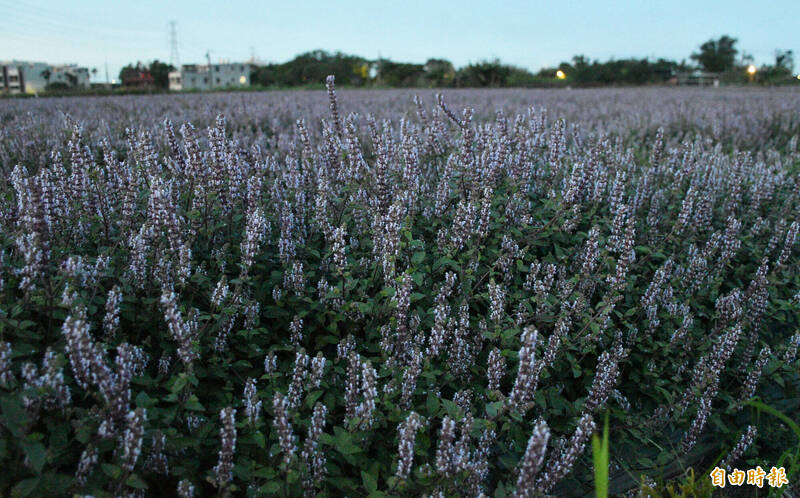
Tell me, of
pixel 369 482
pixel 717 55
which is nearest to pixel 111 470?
pixel 369 482

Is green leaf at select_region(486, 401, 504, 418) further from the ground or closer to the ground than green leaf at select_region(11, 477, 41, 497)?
further from the ground

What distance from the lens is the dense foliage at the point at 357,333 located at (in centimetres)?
210

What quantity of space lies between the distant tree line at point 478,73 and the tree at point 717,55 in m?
1.58

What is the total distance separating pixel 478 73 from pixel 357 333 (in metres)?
43.2

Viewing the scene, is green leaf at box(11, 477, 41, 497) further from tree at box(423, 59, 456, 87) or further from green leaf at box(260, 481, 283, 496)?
tree at box(423, 59, 456, 87)

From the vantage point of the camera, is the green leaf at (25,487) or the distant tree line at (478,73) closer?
the green leaf at (25,487)

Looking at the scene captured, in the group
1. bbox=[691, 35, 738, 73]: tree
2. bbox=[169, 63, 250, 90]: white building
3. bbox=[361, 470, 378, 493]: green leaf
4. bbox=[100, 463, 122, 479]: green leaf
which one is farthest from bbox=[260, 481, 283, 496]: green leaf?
bbox=[169, 63, 250, 90]: white building

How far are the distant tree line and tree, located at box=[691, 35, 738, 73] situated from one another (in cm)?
158

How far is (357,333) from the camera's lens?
10.1 feet

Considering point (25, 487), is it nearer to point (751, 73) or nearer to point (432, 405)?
point (432, 405)

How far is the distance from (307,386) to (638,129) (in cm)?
983

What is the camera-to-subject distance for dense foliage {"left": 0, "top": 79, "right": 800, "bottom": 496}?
210 cm

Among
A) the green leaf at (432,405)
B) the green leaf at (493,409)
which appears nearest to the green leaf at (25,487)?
the green leaf at (432,405)

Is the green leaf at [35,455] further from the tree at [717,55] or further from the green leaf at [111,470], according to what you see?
the tree at [717,55]
